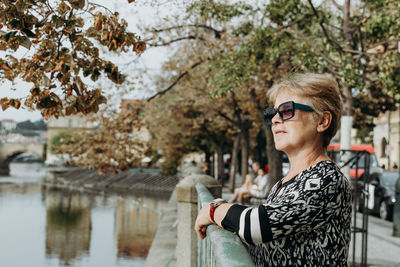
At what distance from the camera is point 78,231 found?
24641 mm

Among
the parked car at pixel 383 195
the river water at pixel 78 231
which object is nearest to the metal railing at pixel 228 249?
the river water at pixel 78 231

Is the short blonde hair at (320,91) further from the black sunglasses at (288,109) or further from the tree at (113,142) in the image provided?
the tree at (113,142)

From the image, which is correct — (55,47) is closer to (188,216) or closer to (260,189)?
(188,216)

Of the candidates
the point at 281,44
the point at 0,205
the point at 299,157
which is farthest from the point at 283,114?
the point at 0,205

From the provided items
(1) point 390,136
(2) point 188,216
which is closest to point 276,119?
(2) point 188,216

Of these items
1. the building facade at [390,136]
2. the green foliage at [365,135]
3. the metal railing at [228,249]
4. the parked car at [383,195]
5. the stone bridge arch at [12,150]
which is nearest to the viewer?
the metal railing at [228,249]

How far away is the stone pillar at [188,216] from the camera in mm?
5145

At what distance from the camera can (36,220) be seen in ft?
93.3

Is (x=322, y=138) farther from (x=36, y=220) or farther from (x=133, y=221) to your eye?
Result: (x=36, y=220)

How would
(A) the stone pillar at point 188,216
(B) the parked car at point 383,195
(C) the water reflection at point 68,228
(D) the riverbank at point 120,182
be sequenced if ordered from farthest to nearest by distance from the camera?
1. (D) the riverbank at point 120,182
2. (C) the water reflection at point 68,228
3. (B) the parked car at point 383,195
4. (A) the stone pillar at point 188,216

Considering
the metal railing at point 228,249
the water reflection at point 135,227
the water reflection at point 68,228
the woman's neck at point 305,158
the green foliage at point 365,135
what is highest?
the green foliage at point 365,135

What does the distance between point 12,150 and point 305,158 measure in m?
102

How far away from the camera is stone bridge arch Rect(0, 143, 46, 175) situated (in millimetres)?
94688

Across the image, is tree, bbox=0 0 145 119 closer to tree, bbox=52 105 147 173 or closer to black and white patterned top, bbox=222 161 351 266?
black and white patterned top, bbox=222 161 351 266
